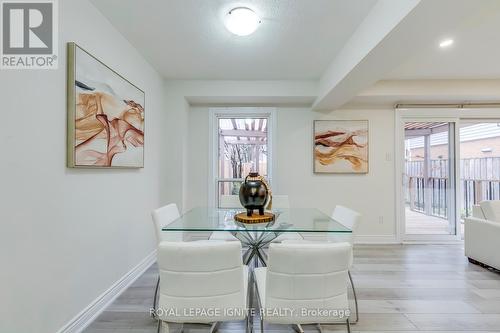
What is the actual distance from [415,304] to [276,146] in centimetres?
256

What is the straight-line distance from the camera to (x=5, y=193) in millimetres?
1284

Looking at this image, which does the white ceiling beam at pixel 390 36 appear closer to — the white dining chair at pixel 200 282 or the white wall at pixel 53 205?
the white dining chair at pixel 200 282

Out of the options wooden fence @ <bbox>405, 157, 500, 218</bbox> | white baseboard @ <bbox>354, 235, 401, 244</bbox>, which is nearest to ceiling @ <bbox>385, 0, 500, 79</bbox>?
wooden fence @ <bbox>405, 157, 500, 218</bbox>

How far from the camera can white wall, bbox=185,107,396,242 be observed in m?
4.02

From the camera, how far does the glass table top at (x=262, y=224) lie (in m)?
1.88

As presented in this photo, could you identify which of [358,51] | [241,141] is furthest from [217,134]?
[358,51]

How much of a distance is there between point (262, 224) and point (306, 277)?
83 cm

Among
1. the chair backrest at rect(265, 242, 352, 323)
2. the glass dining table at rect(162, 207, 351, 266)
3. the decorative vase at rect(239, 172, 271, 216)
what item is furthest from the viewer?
the decorative vase at rect(239, 172, 271, 216)

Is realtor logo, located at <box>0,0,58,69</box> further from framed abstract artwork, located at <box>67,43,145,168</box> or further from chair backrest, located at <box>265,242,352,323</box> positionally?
chair backrest, located at <box>265,242,352,323</box>

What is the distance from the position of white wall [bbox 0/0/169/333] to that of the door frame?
150 inches

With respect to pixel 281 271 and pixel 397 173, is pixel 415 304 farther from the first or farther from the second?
pixel 397 173

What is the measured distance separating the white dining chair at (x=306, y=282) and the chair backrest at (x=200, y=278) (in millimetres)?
176

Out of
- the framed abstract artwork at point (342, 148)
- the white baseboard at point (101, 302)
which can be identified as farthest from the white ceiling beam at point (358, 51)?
the white baseboard at point (101, 302)

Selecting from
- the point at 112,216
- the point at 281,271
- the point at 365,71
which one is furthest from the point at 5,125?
the point at 365,71
